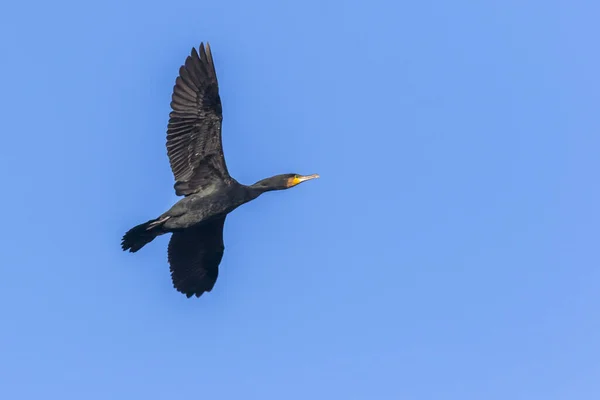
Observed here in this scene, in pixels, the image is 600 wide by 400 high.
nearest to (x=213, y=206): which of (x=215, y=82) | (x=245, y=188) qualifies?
(x=245, y=188)

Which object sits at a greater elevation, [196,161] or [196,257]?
[196,161]

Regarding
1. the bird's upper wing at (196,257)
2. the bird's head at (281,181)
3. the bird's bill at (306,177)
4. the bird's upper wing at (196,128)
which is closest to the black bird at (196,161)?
the bird's upper wing at (196,128)

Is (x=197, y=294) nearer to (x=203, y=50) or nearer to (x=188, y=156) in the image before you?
(x=188, y=156)

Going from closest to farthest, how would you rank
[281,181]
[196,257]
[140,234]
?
[140,234], [281,181], [196,257]

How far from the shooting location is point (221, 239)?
2636 centimetres

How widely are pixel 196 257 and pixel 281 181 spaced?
2.66 m

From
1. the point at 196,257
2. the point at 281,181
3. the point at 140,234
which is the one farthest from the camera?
the point at 196,257

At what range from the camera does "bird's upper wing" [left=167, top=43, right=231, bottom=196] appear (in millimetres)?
24484

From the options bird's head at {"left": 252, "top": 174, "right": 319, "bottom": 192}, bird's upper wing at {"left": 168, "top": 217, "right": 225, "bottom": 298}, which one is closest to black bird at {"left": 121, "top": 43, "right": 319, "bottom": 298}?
bird's head at {"left": 252, "top": 174, "right": 319, "bottom": 192}

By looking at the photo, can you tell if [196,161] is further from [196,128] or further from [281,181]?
[281,181]

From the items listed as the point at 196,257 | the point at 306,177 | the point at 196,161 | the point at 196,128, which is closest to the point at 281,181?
the point at 306,177

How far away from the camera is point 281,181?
82.9 feet

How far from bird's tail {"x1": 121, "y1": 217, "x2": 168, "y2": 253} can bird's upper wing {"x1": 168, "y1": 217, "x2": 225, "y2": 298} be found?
170cm

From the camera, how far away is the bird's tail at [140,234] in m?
24.1
